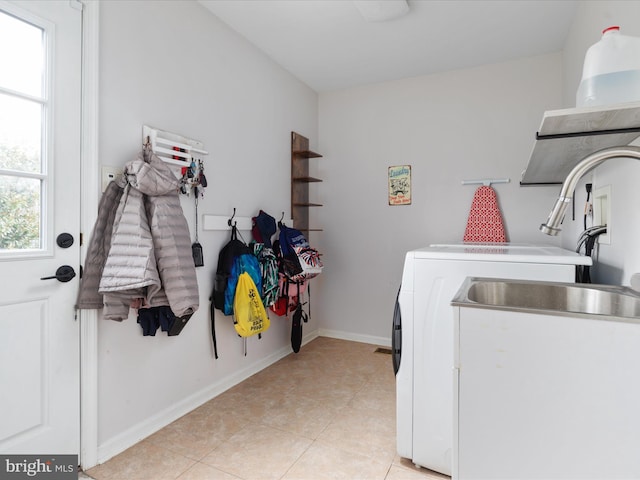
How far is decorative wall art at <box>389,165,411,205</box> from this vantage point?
3385 mm

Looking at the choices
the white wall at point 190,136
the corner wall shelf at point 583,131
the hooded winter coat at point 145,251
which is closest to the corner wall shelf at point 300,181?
the white wall at point 190,136

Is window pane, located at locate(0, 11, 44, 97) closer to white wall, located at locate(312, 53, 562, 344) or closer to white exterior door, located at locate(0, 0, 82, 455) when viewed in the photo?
white exterior door, located at locate(0, 0, 82, 455)

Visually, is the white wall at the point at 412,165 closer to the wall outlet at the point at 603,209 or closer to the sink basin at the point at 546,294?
the wall outlet at the point at 603,209

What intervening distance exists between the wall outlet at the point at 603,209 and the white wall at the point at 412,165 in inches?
49.9

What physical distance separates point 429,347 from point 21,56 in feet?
7.14

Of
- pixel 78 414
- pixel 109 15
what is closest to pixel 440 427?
pixel 78 414

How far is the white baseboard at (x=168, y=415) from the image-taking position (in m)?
1.73

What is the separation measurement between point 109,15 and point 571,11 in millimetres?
2825

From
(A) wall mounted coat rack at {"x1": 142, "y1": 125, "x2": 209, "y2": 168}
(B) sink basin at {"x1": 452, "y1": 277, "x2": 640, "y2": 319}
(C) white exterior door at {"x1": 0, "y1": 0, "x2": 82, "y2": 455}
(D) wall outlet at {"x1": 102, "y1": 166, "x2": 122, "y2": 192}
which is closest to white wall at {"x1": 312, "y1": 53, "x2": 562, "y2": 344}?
(A) wall mounted coat rack at {"x1": 142, "y1": 125, "x2": 209, "y2": 168}

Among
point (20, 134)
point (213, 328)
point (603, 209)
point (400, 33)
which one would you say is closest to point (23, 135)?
point (20, 134)

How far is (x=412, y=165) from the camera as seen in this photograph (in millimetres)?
3369

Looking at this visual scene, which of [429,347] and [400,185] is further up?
[400,185]

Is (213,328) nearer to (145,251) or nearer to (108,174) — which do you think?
(145,251)

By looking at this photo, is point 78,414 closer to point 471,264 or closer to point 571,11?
point 471,264
